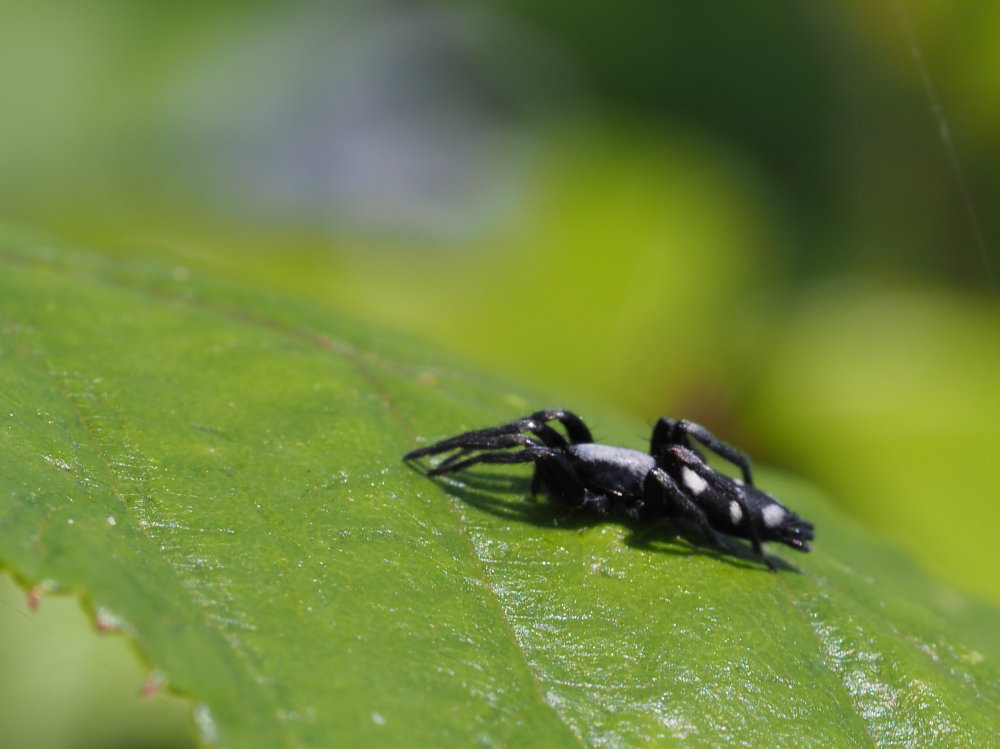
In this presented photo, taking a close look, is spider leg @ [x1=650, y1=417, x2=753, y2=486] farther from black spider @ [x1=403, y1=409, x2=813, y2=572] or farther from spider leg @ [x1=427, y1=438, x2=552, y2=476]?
spider leg @ [x1=427, y1=438, x2=552, y2=476]

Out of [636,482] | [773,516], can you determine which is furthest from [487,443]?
[773,516]

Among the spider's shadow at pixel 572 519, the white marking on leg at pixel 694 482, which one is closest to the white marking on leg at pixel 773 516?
the spider's shadow at pixel 572 519

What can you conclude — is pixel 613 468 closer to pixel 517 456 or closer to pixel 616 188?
pixel 517 456

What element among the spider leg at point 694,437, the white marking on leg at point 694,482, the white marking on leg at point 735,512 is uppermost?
the spider leg at point 694,437

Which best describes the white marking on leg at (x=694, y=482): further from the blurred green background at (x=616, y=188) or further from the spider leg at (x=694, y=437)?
the blurred green background at (x=616, y=188)

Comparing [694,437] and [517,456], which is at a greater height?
[694,437]

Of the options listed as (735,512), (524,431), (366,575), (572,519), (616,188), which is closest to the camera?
(366,575)

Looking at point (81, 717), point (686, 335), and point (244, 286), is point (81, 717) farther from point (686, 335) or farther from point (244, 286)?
point (686, 335)
